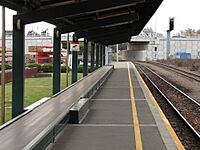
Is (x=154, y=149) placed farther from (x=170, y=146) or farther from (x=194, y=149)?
(x=194, y=149)

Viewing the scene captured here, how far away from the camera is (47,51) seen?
54.9 m

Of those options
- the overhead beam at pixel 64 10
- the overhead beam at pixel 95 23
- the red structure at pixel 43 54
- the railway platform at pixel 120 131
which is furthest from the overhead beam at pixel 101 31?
the red structure at pixel 43 54

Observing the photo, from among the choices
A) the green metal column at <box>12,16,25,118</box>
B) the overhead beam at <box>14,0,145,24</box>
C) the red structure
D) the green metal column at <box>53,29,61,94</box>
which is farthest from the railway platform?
the red structure

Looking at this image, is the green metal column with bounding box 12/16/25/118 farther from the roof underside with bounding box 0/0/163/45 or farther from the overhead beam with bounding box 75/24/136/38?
the overhead beam with bounding box 75/24/136/38

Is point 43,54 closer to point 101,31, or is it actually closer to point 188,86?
point 101,31

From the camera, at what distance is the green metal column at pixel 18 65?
1009 centimetres

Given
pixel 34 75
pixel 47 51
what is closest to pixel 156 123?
pixel 34 75

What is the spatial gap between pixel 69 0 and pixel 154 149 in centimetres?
776

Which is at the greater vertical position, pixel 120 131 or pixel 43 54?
pixel 43 54

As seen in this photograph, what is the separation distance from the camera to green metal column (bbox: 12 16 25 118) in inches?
397

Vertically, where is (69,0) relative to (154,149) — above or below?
above

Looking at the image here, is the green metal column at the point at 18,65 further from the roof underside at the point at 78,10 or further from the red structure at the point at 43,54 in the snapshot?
the red structure at the point at 43,54

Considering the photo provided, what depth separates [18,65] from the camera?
10.2 meters

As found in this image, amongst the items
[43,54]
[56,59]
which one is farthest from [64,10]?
[43,54]
